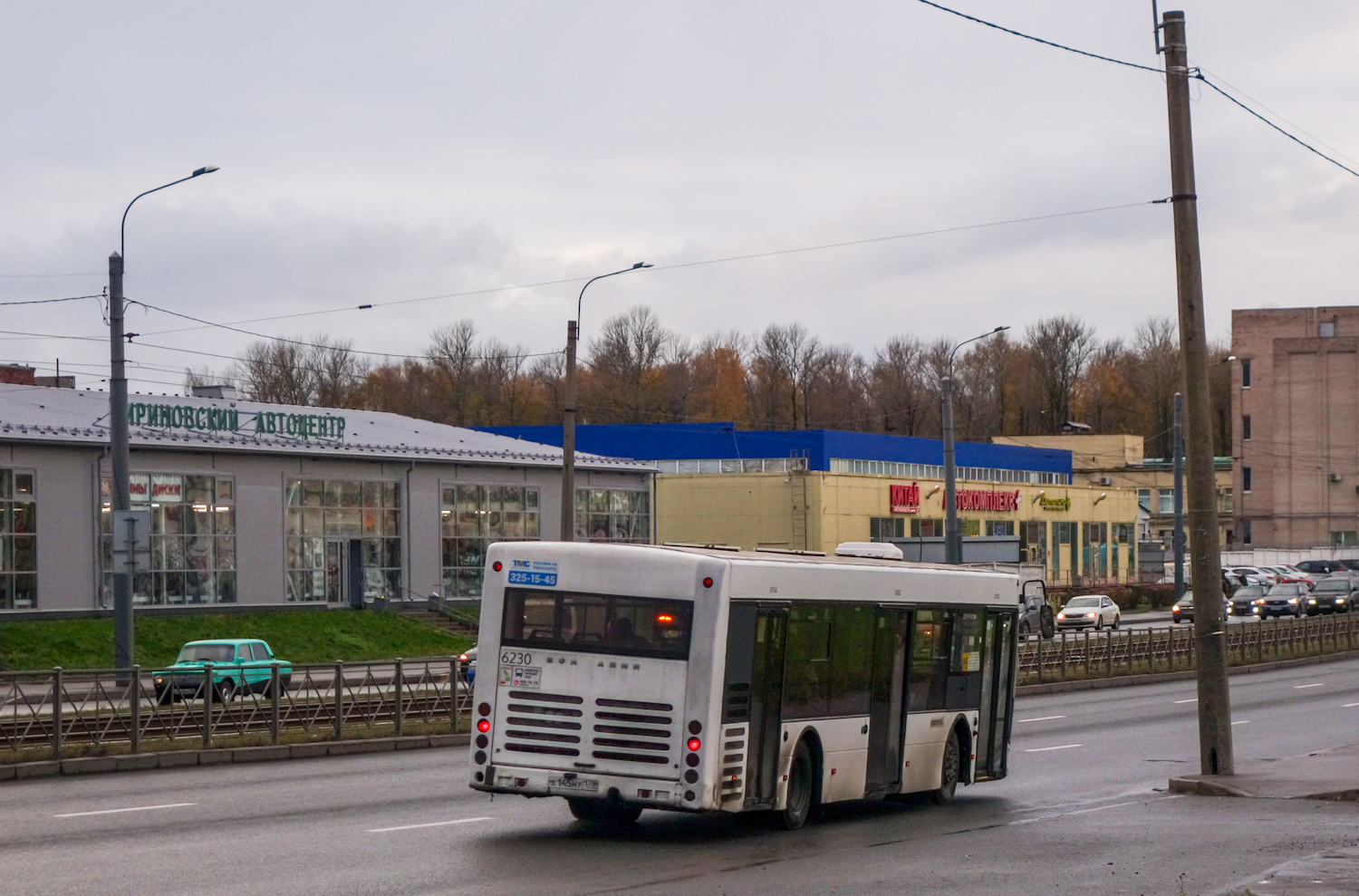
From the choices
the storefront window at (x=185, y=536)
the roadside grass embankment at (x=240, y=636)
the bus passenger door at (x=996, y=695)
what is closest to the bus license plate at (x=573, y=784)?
→ the bus passenger door at (x=996, y=695)

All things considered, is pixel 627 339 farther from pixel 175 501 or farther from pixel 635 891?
pixel 635 891

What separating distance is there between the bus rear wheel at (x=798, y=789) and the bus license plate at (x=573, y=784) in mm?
1845

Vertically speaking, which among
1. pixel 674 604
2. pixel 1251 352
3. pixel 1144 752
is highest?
pixel 1251 352

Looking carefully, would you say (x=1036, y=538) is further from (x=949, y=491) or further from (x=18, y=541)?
(x=18, y=541)

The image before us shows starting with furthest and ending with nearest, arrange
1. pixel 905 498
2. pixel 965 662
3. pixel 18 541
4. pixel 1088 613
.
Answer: pixel 905 498 → pixel 1088 613 → pixel 18 541 → pixel 965 662

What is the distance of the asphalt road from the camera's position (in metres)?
11.8

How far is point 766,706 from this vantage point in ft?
47.4

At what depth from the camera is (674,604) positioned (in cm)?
1408

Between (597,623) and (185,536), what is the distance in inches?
1419

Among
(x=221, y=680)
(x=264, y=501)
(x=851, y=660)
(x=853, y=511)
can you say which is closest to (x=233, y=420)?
(x=264, y=501)

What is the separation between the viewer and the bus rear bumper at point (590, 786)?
538 inches

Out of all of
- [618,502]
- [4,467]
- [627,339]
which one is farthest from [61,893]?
[627,339]

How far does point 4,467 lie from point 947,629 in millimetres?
32797

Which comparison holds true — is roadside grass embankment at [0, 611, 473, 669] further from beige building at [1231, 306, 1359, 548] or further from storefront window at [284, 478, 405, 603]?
beige building at [1231, 306, 1359, 548]
